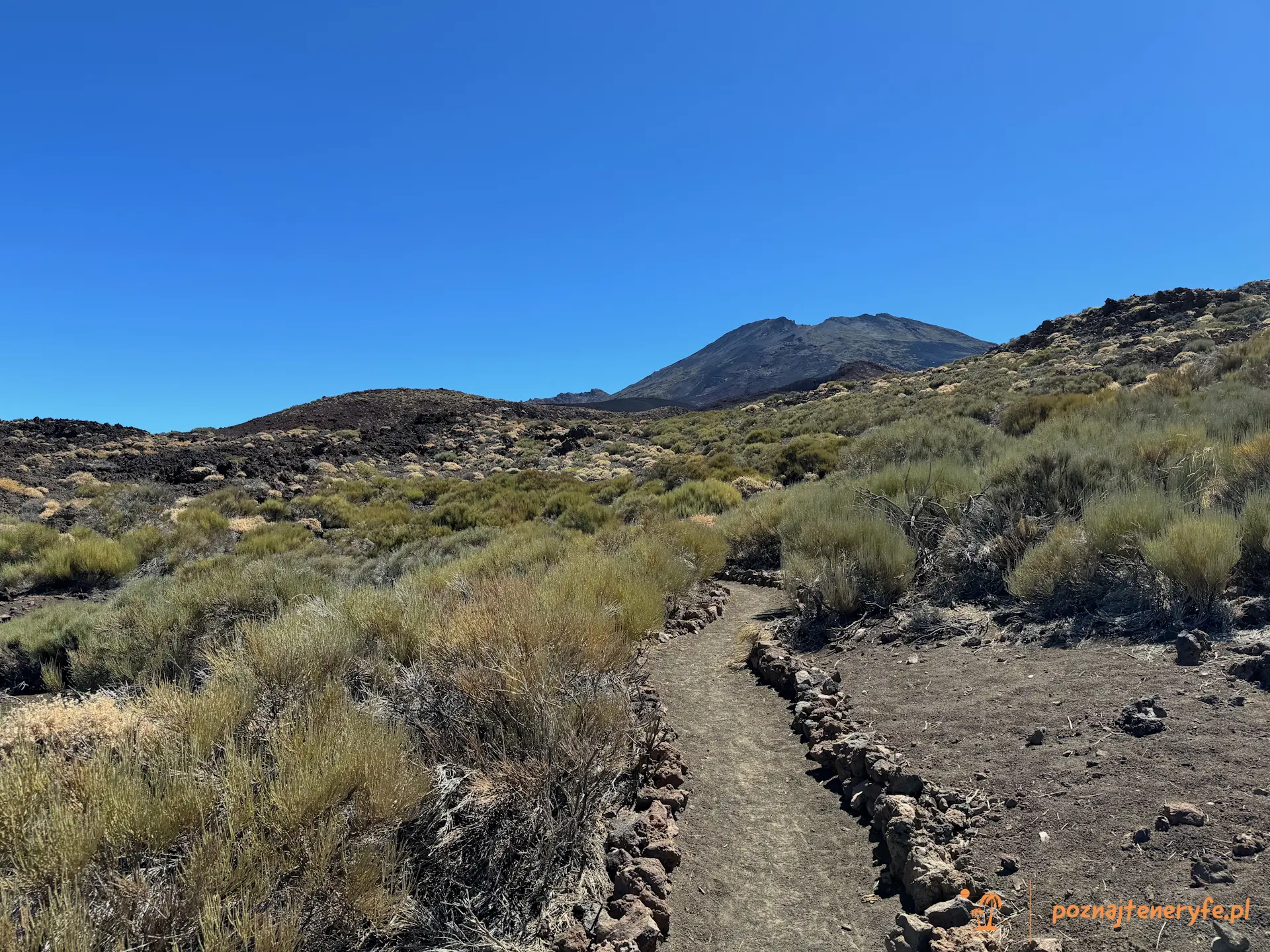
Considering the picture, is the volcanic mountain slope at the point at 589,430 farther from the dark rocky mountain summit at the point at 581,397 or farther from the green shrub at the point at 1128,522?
the dark rocky mountain summit at the point at 581,397

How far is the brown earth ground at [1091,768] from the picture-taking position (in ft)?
8.23

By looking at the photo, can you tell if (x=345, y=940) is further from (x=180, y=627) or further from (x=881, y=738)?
(x=180, y=627)

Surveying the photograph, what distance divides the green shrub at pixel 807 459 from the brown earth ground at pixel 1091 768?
1346 centimetres

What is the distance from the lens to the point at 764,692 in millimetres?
5824

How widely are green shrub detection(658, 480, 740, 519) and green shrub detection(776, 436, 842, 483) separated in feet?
8.83

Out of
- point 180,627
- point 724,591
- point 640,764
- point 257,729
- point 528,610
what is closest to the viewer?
point 257,729

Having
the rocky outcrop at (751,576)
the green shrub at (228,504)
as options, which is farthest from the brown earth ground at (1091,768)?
the green shrub at (228,504)

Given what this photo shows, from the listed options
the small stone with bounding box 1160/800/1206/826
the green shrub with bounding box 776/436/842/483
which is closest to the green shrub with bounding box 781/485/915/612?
the small stone with bounding box 1160/800/1206/826


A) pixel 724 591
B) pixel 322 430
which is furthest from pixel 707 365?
pixel 724 591

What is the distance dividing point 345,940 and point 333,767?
25.9 inches

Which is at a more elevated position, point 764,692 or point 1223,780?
point 1223,780

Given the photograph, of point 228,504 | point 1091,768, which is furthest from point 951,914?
point 228,504

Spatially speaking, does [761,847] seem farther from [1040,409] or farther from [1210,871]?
[1040,409]

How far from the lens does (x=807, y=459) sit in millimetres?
19828
